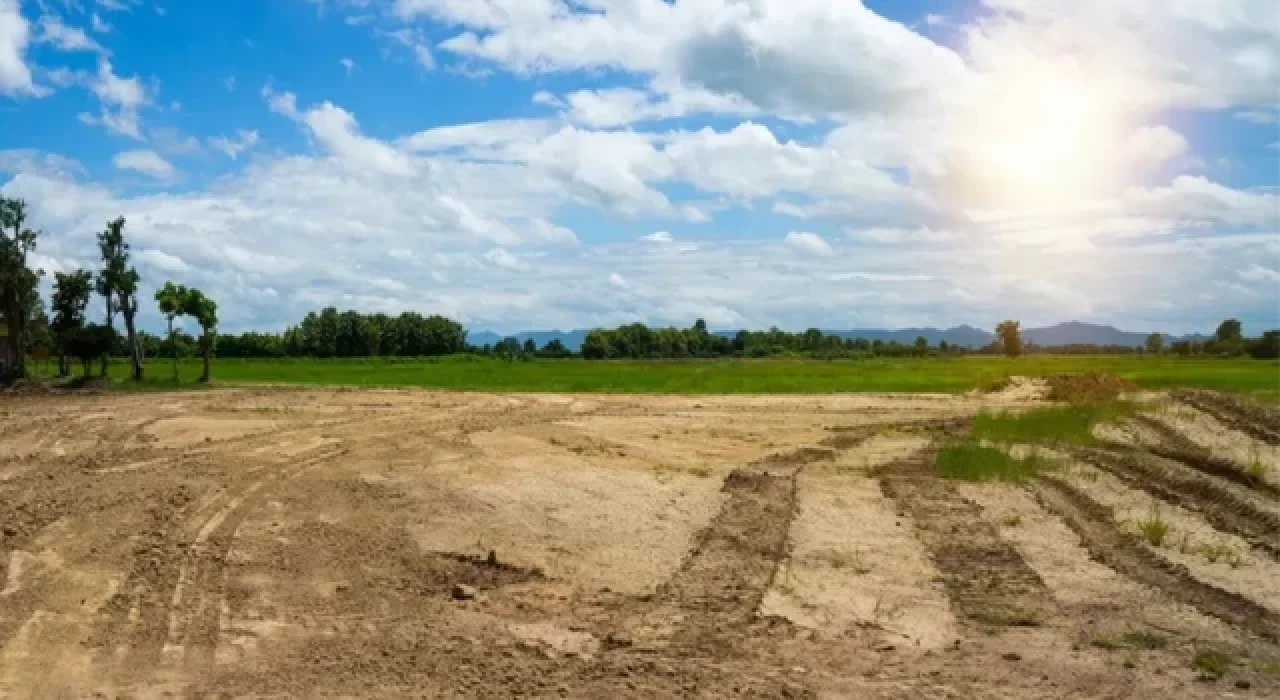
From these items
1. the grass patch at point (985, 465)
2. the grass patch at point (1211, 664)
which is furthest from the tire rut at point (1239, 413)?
the grass patch at point (1211, 664)

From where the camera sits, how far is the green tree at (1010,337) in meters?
95.6

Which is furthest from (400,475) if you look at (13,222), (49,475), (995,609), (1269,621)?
(13,222)

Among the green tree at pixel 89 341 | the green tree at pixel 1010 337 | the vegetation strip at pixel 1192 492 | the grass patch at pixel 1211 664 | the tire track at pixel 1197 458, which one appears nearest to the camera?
the grass patch at pixel 1211 664

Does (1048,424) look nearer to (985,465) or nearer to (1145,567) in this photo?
(985,465)

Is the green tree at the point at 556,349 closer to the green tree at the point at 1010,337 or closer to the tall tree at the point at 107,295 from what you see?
the green tree at the point at 1010,337

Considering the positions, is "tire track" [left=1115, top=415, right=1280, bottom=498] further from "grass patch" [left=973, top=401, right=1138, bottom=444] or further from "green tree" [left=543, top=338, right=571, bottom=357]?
"green tree" [left=543, top=338, right=571, bottom=357]

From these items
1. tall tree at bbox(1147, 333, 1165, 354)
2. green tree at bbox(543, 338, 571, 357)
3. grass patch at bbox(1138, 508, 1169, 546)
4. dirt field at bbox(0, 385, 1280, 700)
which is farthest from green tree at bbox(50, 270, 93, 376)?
tall tree at bbox(1147, 333, 1165, 354)

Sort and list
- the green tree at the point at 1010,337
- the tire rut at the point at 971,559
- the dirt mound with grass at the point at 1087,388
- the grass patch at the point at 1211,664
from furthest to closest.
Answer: the green tree at the point at 1010,337
the dirt mound with grass at the point at 1087,388
the tire rut at the point at 971,559
the grass patch at the point at 1211,664

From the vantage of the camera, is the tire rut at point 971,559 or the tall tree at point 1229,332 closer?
the tire rut at point 971,559

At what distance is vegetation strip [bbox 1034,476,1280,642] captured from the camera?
8891 mm

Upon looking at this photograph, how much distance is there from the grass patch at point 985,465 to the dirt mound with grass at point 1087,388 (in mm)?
15825

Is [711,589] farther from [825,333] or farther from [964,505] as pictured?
[825,333]

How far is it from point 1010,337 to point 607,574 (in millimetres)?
92728

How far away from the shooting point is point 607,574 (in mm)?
9875
